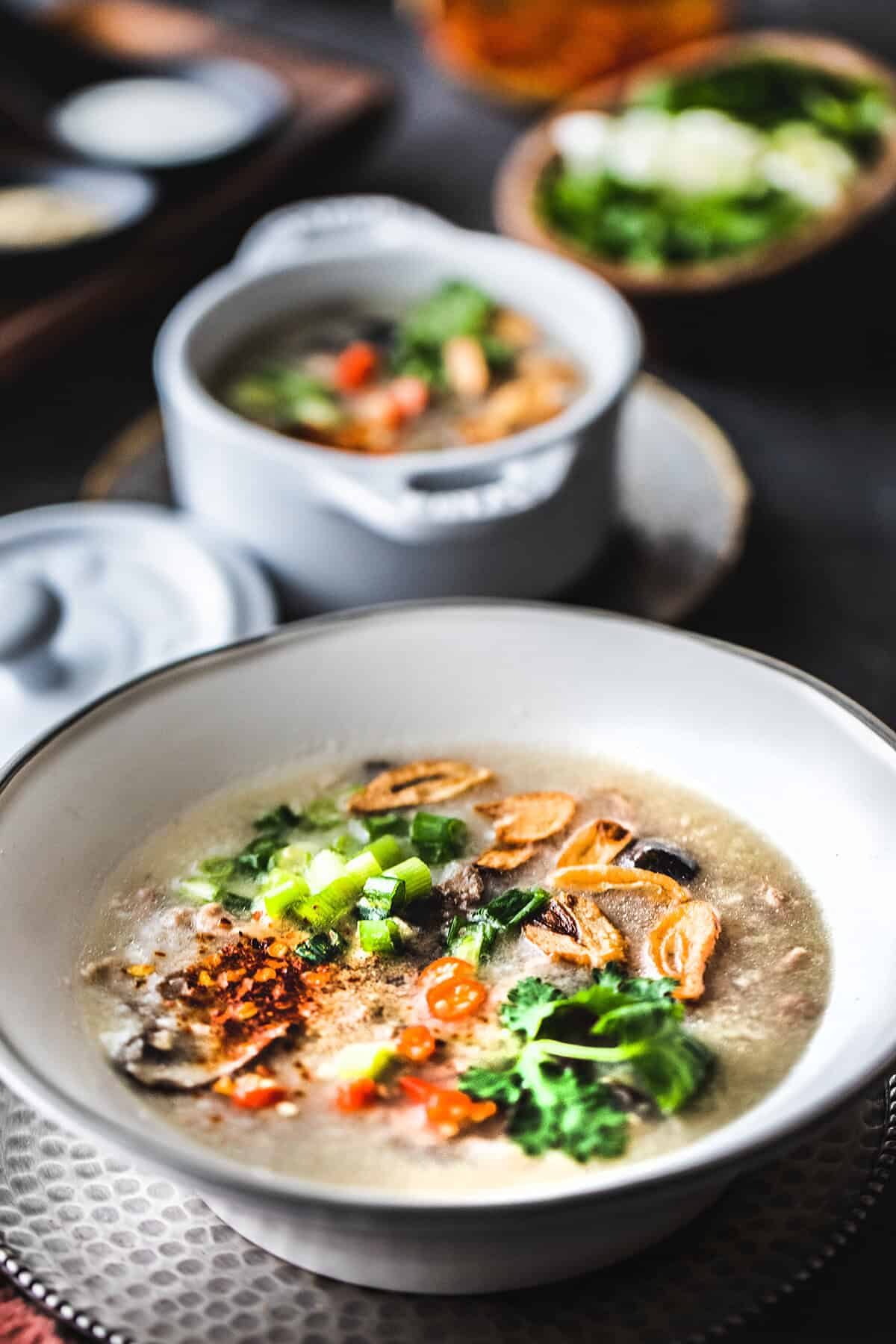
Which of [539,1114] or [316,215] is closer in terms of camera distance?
[539,1114]

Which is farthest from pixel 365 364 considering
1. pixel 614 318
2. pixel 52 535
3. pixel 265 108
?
pixel 265 108

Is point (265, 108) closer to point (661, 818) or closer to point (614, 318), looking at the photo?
point (614, 318)

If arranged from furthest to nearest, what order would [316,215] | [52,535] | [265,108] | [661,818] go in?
1. [265,108]
2. [316,215]
3. [52,535]
4. [661,818]

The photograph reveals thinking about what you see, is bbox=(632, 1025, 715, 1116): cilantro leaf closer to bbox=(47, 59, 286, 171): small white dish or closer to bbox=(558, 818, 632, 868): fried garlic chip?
bbox=(558, 818, 632, 868): fried garlic chip

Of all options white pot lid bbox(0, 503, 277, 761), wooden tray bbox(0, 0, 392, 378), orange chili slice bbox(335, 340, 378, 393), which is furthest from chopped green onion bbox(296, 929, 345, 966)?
wooden tray bbox(0, 0, 392, 378)

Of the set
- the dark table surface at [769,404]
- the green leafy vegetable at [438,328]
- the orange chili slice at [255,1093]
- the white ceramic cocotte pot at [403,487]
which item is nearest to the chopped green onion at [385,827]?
the orange chili slice at [255,1093]

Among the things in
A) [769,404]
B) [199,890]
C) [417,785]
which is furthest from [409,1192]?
[769,404]

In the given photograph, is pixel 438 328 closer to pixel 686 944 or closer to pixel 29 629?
pixel 29 629
